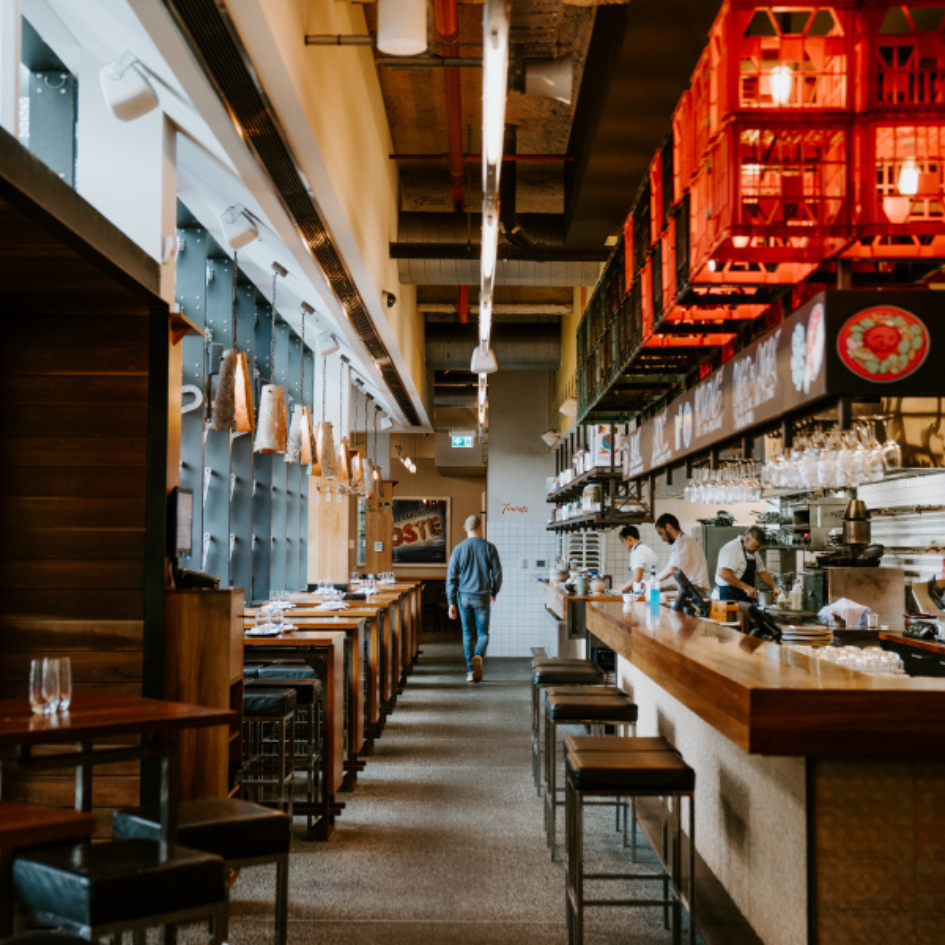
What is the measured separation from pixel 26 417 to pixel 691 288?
288cm

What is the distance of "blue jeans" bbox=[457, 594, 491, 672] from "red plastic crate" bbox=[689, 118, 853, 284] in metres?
7.92

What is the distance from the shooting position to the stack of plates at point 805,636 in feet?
16.5

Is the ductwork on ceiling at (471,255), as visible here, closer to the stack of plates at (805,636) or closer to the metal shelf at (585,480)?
the metal shelf at (585,480)

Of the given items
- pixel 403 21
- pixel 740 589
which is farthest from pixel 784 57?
pixel 740 589

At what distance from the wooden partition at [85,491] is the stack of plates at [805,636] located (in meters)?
2.95

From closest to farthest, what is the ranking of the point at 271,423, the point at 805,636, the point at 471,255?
1. the point at 805,636
2. the point at 271,423
3. the point at 471,255

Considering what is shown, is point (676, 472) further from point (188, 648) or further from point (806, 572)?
point (188, 648)

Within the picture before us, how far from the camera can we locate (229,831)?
2.93 meters

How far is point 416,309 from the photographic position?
12523mm

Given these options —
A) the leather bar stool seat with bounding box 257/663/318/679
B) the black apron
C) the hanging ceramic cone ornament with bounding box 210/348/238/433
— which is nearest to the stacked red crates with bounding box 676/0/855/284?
the hanging ceramic cone ornament with bounding box 210/348/238/433

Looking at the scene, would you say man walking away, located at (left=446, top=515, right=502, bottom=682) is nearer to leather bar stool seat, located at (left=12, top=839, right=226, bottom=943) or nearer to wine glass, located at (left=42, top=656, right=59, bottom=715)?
wine glass, located at (left=42, top=656, right=59, bottom=715)

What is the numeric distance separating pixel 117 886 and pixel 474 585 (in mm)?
9165

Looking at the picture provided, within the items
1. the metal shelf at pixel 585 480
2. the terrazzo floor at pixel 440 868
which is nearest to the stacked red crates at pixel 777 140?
the terrazzo floor at pixel 440 868

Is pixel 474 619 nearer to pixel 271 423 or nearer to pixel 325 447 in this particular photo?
pixel 325 447
